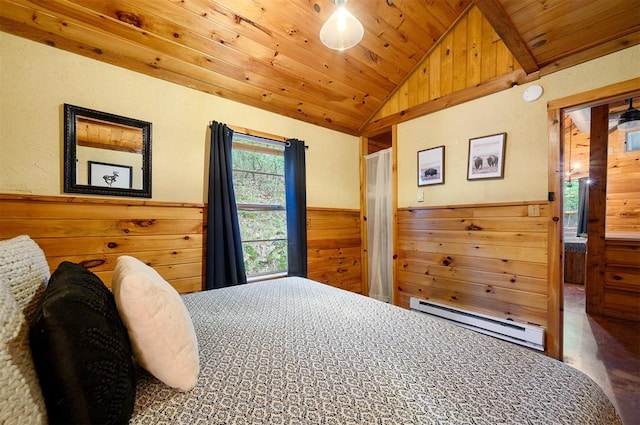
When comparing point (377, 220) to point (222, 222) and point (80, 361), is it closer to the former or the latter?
point (222, 222)

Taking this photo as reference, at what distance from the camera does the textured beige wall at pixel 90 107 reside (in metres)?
1.61

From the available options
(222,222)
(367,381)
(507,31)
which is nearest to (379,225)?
(222,222)

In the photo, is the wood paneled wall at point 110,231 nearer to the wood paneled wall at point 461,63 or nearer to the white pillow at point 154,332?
the white pillow at point 154,332

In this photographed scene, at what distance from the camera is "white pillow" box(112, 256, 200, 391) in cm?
70

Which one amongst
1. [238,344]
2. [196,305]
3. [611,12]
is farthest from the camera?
[611,12]

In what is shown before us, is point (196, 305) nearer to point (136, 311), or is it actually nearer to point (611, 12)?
point (136, 311)


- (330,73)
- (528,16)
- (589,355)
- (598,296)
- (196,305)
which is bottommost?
(589,355)

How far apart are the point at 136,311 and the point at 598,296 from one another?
4.25 meters

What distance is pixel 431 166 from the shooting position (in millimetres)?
2779

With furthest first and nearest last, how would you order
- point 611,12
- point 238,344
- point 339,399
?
point 611,12 → point 238,344 → point 339,399

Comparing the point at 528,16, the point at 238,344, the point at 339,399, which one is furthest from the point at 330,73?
the point at 339,399

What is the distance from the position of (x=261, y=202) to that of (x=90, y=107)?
4.97 ft

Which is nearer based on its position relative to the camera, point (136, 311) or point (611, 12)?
point (136, 311)

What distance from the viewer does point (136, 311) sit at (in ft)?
2.29
